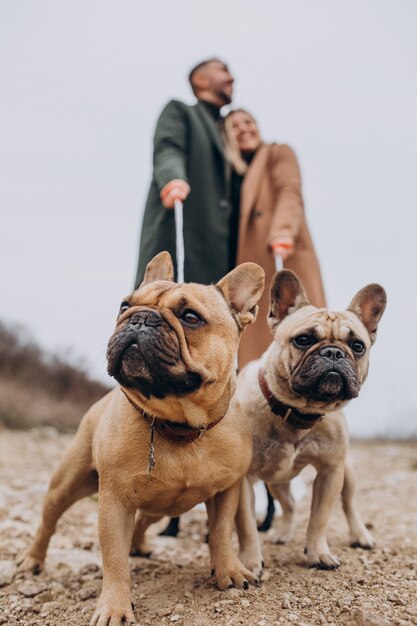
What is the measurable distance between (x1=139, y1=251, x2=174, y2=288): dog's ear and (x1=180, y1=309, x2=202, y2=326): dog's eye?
2.47ft

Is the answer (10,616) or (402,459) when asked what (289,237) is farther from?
(402,459)

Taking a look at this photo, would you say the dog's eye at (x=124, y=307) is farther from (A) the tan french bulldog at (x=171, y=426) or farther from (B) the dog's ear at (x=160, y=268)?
(B) the dog's ear at (x=160, y=268)

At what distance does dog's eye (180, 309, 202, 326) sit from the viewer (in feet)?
9.89

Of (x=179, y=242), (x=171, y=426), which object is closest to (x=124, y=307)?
(x=171, y=426)

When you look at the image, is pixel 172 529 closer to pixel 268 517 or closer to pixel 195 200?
pixel 268 517

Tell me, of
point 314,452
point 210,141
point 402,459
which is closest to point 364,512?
point 314,452

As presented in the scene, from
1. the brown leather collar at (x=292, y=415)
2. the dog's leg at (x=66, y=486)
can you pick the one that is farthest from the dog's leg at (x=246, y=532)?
the dog's leg at (x=66, y=486)

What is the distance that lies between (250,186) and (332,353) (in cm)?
229

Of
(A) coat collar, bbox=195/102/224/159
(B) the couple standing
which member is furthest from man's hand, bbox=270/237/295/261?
(A) coat collar, bbox=195/102/224/159

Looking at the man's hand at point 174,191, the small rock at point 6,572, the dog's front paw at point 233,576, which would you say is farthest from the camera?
the man's hand at point 174,191

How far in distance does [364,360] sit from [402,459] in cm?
958

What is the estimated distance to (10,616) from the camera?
3.07m

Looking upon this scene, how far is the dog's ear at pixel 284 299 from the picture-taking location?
4.21m

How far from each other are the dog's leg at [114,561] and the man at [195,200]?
2.21m
